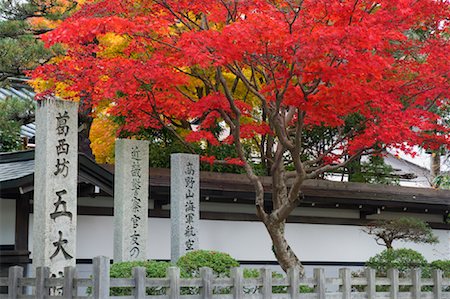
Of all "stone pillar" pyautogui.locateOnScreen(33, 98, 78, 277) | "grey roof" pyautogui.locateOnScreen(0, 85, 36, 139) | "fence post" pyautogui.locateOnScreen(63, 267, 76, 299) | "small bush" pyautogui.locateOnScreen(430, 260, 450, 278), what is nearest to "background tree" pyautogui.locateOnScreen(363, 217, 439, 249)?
"small bush" pyautogui.locateOnScreen(430, 260, 450, 278)

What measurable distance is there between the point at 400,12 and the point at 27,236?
8.62 m

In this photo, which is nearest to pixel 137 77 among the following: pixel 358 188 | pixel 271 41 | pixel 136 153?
pixel 136 153

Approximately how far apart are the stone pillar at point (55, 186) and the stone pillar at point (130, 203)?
1.95 meters

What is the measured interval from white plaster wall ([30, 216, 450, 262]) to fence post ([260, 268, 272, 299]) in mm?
5915

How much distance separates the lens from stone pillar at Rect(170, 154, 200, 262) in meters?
15.4

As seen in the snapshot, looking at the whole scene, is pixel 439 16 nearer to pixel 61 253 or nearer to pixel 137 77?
pixel 137 77

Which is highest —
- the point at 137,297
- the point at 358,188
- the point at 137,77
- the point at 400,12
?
the point at 400,12

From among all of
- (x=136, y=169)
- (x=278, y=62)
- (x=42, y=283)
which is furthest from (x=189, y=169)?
(x=42, y=283)

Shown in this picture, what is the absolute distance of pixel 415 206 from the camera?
2183 centimetres

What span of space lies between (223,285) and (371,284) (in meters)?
3.19

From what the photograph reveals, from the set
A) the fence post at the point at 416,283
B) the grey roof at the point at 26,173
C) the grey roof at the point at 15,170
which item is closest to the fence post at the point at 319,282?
the fence post at the point at 416,283

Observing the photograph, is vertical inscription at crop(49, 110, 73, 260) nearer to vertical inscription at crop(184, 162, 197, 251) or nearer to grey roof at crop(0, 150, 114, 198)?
grey roof at crop(0, 150, 114, 198)

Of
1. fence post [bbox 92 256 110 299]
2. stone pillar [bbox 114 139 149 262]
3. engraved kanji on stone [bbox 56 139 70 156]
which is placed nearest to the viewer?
fence post [bbox 92 256 110 299]

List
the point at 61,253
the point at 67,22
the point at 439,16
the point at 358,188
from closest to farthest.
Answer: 1. the point at 61,253
2. the point at 67,22
3. the point at 439,16
4. the point at 358,188
